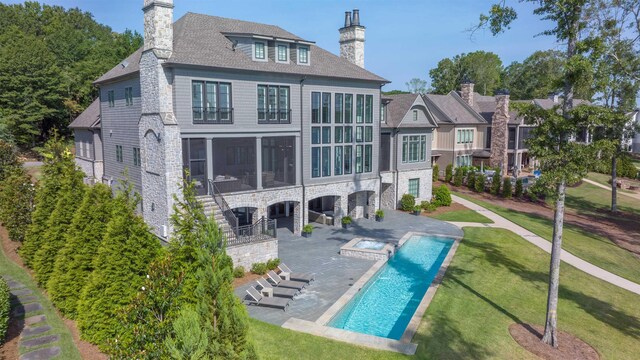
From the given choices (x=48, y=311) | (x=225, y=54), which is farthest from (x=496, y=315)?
(x=225, y=54)

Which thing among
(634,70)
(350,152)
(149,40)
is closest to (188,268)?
(149,40)

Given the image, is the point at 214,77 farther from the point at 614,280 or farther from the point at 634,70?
the point at 634,70

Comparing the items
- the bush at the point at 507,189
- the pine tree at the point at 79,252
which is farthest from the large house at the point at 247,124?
the bush at the point at 507,189

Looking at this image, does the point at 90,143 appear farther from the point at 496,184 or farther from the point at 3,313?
the point at 496,184

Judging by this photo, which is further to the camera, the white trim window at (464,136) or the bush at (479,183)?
the white trim window at (464,136)

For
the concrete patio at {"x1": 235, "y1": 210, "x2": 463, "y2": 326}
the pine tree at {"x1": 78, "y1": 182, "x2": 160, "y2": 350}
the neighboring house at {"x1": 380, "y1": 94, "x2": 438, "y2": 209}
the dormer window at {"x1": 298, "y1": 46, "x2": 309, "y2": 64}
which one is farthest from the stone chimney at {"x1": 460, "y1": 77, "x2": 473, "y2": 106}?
the pine tree at {"x1": 78, "y1": 182, "x2": 160, "y2": 350}

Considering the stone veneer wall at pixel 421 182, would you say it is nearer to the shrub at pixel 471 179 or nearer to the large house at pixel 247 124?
the large house at pixel 247 124
